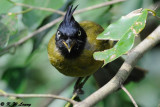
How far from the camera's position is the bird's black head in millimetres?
3537

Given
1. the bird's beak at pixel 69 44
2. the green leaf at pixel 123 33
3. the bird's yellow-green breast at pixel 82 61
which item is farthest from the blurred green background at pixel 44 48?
the green leaf at pixel 123 33

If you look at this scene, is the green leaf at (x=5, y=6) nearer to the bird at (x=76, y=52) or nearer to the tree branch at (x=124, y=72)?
the bird at (x=76, y=52)

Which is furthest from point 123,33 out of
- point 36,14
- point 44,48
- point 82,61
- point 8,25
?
point 44,48

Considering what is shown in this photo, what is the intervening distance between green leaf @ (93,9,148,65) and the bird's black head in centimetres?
96

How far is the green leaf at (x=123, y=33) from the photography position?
231 cm

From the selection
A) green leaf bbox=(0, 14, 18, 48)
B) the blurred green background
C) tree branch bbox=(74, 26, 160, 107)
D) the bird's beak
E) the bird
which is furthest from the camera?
Answer: the blurred green background

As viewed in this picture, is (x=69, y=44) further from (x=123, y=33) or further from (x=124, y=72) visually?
(x=123, y=33)

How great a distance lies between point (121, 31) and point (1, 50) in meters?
2.01

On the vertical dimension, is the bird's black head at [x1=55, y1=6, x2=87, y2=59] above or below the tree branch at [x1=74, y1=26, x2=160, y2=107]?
above

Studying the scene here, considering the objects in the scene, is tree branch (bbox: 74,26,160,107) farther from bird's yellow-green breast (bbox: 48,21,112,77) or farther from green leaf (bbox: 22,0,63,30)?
green leaf (bbox: 22,0,63,30)

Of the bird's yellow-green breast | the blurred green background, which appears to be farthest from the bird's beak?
the blurred green background

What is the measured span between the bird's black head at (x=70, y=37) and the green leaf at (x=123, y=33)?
0.96m

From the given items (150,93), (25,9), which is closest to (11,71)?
(25,9)

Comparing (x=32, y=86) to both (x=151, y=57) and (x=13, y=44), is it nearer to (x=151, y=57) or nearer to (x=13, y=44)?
(x=13, y=44)
